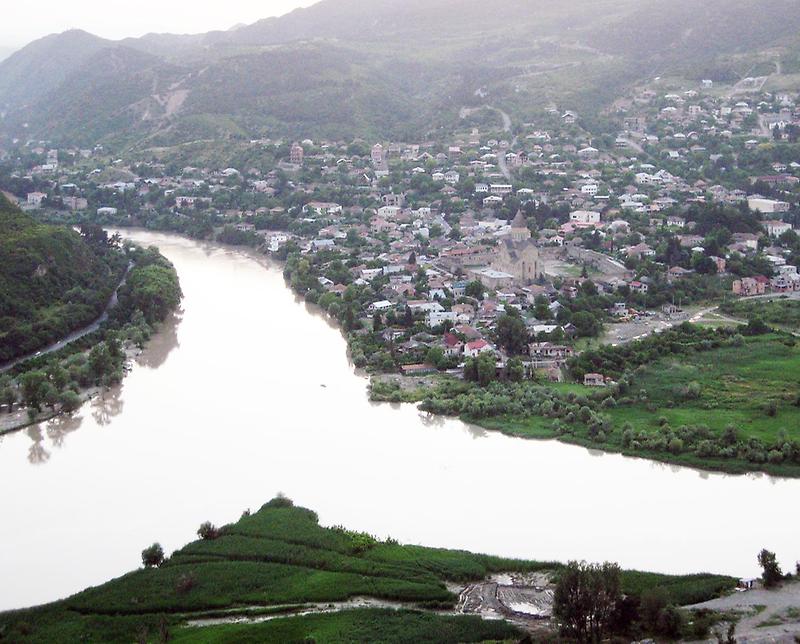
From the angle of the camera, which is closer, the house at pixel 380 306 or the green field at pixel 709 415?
the green field at pixel 709 415

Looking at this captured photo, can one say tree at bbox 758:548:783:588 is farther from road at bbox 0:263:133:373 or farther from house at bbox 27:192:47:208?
house at bbox 27:192:47:208

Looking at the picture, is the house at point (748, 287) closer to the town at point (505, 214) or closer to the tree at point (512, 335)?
the town at point (505, 214)

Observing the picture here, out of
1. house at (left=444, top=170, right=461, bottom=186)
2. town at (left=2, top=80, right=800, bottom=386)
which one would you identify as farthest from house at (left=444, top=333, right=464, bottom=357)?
house at (left=444, top=170, right=461, bottom=186)

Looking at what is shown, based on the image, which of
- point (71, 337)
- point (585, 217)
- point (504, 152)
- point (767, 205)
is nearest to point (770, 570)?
point (71, 337)

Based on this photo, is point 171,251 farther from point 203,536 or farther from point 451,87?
point 451,87

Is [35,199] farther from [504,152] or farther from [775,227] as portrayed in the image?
[775,227]

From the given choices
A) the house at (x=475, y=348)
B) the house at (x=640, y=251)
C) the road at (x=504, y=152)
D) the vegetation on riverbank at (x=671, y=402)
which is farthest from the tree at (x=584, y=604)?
the road at (x=504, y=152)

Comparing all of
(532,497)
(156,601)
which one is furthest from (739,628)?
(156,601)
